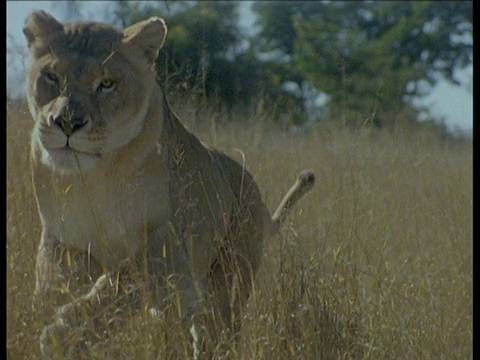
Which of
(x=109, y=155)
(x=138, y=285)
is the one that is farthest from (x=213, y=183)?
(x=138, y=285)

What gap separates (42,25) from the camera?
4.26m

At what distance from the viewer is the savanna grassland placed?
379 centimetres

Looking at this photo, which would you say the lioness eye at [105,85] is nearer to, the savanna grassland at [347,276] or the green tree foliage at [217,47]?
the savanna grassland at [347,276]

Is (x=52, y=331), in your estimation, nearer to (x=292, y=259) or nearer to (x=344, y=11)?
(x=292, y=259)

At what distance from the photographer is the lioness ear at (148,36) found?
4336 mm

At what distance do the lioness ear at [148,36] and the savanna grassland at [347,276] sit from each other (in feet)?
2.60

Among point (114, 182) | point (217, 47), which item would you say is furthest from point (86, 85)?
point (217, 47)

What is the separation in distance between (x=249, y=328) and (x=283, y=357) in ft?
0.59

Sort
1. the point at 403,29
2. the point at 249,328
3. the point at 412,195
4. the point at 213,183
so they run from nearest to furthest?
the point at 249,328 < the point at 213,183 < the point at 412,195 < the point at 403,29

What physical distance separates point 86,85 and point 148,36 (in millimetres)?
459

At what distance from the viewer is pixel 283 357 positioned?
377 centimetres

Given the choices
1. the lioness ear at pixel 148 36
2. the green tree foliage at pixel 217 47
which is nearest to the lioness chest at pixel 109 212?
the lioness ear at pixel 148 36

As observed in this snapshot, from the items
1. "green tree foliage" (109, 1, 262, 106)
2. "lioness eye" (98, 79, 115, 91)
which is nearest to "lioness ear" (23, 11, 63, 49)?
"lioness eye" (98, 79, 115, 91)

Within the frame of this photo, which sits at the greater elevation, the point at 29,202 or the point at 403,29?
the point at 29,202
